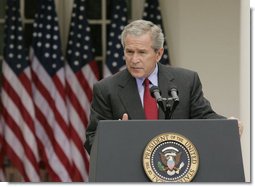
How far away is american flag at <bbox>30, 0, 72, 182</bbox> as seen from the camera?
871 cm

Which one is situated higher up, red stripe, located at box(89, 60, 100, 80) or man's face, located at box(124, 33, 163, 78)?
man's face, located at box(124, 33, 163, 78)

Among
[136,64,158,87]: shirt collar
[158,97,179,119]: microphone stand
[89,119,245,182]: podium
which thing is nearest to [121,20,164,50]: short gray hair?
[136,64,158,87]: shirt collar

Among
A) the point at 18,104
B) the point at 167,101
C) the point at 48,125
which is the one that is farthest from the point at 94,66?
the point at 167,101

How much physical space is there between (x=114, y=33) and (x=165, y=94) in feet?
14.9

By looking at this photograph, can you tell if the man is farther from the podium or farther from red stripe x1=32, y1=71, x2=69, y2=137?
red stripe x1=32, y1=71, x2=69, y2=137

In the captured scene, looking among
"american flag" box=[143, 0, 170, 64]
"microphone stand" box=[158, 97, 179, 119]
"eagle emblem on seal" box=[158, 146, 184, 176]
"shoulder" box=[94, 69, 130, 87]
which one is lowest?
"eagle emblem on seal" box=[158, 146, 184, 176]

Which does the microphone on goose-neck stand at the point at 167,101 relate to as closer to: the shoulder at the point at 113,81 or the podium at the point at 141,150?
the podium at the point at 141,150

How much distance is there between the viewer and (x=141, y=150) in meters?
3.63

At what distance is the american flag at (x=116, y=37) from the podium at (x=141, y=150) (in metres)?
5.11

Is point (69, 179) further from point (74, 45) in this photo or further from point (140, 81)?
point (140, 81)

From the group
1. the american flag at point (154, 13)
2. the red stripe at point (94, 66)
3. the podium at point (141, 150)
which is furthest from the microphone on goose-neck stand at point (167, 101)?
the red stripe at point (94, 66)

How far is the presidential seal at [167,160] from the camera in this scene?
361 centimetres

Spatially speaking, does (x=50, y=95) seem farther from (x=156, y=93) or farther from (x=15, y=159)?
(x=156, y=93)

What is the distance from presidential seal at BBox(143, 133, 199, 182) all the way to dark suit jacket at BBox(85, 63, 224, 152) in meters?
0.61
